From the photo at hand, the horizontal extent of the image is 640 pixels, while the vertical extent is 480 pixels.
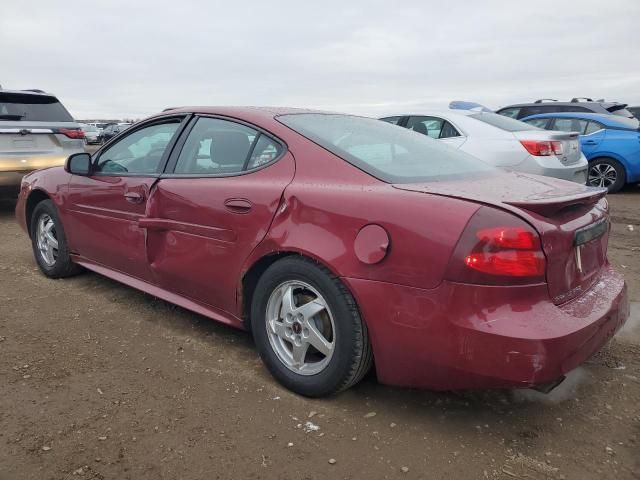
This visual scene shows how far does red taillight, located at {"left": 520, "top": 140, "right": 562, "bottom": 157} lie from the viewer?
6.20 meters

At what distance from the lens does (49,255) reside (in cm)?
448

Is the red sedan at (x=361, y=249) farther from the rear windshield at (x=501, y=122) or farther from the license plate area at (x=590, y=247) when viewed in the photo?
the rear windshield at (x=501, y=122)

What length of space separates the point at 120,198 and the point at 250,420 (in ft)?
5.98

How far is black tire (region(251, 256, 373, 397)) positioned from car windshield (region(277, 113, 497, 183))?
538 millimetres

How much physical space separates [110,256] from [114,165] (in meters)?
0.64

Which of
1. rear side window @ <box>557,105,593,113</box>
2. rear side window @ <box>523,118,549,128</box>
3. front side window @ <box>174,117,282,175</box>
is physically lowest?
rear side window @ <box>523,118,549,128</box>

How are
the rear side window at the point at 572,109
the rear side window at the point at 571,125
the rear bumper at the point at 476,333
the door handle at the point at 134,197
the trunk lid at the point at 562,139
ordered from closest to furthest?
the rear bumper at the point at 476,333 → the door handle at the point at 134,197 → the trunk lid at the point at 562,139 → the rear side window at the point at 571,125 → the rear side window at the point at 572,109

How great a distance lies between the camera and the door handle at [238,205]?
Answer: 2.69 m

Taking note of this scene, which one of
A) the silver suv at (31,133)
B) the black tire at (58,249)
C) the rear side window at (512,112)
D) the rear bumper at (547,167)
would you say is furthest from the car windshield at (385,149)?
the rear side window at (512,112)

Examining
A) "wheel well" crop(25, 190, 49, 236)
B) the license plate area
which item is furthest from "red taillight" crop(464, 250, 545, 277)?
"wheel well" crop(25, 190, 49, 236)

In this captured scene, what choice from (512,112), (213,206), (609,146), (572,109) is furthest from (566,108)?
(213,206)

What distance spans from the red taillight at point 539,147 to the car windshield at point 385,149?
343cm

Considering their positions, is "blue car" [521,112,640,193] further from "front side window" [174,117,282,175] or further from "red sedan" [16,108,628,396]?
"front side window" [174,117,282,175]

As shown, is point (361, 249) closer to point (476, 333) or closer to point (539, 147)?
point (476, 333)
